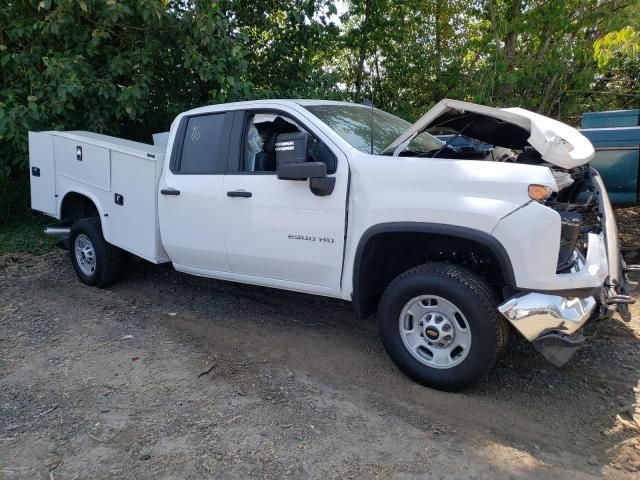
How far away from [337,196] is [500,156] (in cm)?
151

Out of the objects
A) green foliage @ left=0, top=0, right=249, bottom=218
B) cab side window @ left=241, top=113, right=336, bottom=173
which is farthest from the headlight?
green foliage @ left=0, top=0, right=249, bottom=218

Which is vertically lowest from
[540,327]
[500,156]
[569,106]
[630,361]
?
[630,361]

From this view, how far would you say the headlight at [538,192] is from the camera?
10.6 feet

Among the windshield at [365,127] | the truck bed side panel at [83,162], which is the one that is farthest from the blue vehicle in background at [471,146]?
the truck bed side panel at [83,162]

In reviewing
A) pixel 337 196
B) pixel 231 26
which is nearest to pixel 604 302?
pixel 337 196

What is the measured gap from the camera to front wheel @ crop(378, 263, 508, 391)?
11.2ft

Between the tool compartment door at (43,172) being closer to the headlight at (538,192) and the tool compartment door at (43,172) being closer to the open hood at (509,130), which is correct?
the open hood at (509,130)

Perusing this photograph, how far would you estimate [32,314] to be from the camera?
212 inches

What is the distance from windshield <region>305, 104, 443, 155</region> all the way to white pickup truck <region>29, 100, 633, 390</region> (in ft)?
0.07

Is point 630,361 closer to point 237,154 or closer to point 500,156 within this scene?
point 500,156

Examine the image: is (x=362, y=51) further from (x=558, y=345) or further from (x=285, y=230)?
(x=558, y=345)

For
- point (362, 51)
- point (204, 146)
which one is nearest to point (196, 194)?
point (204, 146)

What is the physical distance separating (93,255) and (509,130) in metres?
4.43

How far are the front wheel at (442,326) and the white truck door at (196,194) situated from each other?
5.71 ft
